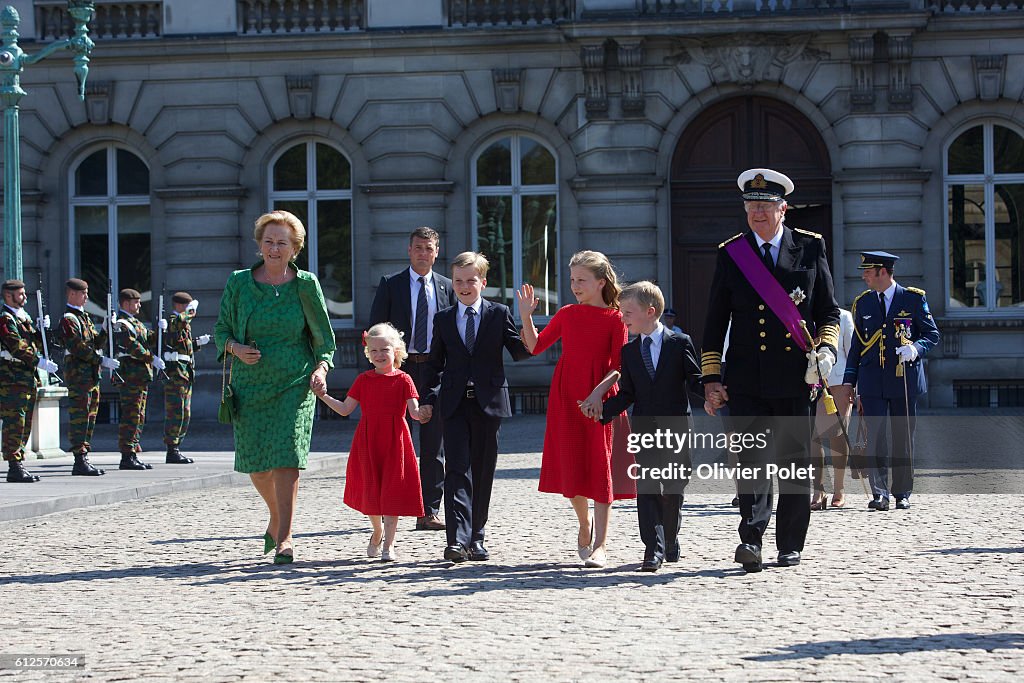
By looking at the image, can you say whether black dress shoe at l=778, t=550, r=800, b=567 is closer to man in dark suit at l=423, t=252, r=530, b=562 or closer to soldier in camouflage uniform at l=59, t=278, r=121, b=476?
man in dark suit at l=423, t=252, r=530, b=562

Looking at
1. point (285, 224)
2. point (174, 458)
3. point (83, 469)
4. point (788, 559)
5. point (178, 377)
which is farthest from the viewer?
point (178, 377)

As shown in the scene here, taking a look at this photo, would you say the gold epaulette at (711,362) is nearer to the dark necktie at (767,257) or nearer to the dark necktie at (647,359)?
the dark necktie at (647,359)

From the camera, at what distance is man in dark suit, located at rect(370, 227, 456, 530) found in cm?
1119

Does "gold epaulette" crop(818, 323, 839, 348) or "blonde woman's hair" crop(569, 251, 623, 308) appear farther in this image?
"blonde woman's hair" crop(569, 251, 623, 308)

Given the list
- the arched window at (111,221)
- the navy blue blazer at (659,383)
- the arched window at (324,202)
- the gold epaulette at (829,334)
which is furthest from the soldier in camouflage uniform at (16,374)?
the arched window at (111,221)

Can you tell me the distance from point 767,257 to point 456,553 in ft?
7.78

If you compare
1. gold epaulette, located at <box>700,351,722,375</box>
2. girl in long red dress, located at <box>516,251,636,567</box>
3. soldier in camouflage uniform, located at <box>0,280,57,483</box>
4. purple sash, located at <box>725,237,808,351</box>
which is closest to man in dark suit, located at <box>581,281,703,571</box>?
girl in long red dress, located at <box>516,251,636,567</box>

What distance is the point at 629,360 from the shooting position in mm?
9266

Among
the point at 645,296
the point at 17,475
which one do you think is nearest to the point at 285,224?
the point at 645,296

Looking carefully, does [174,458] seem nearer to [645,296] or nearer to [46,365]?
[46,365]

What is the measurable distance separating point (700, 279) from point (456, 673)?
20.5 m

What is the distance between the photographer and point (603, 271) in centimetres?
951

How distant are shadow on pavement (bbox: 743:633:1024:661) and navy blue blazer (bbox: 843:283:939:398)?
578 centimetres

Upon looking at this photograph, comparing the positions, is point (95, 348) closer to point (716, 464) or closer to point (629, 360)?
point (716, 464)
